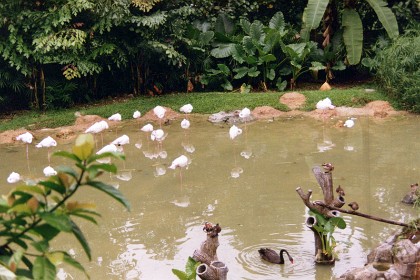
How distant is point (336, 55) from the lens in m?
12.0

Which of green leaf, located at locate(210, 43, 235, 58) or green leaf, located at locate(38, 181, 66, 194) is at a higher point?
green leaf, located at locate(38, 181, 66, 194)

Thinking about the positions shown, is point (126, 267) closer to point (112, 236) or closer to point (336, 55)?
point (112, 236)

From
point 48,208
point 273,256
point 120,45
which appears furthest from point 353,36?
point 48,208

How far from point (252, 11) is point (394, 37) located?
9.47 ft

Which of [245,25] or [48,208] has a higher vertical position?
[48,208]

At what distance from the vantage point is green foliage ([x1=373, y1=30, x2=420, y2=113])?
9906 millimetres

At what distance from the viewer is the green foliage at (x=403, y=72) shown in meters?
9.91

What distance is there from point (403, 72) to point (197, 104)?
10.6ft

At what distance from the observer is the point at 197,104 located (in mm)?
10820

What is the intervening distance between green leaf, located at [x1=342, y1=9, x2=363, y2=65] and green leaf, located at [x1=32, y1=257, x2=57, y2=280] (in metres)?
10.4

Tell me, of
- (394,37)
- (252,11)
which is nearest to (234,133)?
(394,37)

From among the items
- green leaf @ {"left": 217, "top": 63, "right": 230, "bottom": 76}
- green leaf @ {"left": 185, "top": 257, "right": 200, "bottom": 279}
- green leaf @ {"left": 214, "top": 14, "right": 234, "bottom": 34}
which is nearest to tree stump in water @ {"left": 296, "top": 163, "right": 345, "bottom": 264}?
green leaf @ {"left": 185, "top": 257, "right": 200, "bottom": 279}

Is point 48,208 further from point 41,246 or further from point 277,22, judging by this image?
point 277,22

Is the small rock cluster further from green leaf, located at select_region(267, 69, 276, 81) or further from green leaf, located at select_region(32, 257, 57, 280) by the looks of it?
green leaf, located at select_region(267, 69, 276, 81)
